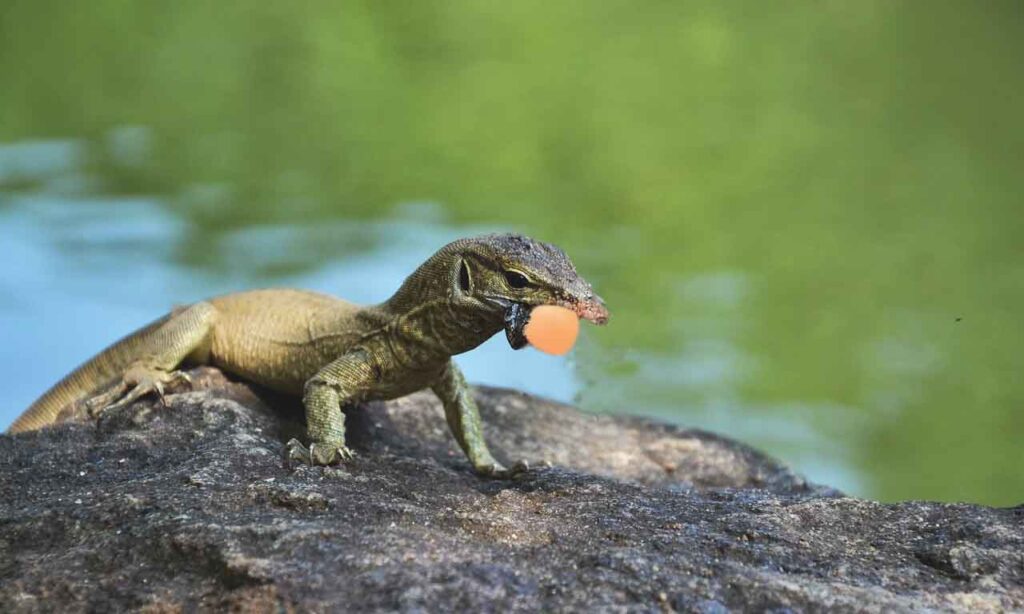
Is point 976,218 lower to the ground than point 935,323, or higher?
higher

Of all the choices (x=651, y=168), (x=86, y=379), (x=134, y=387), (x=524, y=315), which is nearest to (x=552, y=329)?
(x=524, y=315)

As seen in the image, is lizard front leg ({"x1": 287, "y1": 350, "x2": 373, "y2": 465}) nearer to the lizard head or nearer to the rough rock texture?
the rough rock texture

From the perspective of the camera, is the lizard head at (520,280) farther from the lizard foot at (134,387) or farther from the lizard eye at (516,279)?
the lizard foot at (134,387)

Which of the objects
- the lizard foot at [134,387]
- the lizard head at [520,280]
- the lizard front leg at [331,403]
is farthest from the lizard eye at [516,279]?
the lizard foot at [134,387]

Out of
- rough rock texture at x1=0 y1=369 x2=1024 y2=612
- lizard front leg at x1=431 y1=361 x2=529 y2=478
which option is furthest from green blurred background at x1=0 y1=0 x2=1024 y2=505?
rough rock texture at x1=0 y1=369 x2=1024 y2=612

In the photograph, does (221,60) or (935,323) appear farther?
(221,60)

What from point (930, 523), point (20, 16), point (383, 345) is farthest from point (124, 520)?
point (20, 16)

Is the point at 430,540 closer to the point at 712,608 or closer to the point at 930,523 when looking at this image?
the point at 712,608
